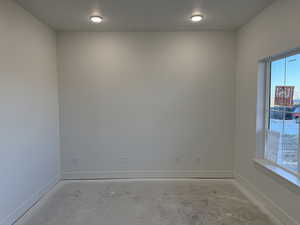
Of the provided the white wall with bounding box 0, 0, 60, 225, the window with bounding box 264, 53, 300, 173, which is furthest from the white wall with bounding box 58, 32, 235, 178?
the window with bounding box 264, 53, 300, 173

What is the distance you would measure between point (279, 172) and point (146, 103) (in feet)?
7.29

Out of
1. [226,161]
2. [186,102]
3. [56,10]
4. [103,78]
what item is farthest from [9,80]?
[226,161]

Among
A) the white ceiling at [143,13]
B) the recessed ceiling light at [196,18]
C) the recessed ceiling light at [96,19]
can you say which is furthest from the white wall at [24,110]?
the recessed ceiling light at [196,18]

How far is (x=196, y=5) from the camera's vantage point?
2611 millimetres

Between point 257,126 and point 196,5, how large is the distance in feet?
6.22

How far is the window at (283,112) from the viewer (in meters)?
2.33

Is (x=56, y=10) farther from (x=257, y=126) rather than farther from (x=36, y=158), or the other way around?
(x=257, y=126)

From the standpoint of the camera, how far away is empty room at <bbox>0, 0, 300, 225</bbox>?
242 cm

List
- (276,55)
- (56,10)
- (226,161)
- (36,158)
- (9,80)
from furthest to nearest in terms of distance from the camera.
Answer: (226,161)
(36,158)
(56,10)
(276,55)
(9,80)

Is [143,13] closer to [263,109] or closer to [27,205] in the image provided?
[263,109]

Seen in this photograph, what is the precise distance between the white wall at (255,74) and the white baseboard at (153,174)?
384 mm

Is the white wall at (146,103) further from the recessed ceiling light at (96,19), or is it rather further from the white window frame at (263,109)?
the white window frame at (263,109)

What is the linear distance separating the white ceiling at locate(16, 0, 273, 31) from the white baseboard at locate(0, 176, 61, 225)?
253 cm

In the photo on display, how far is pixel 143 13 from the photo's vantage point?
112 inches
